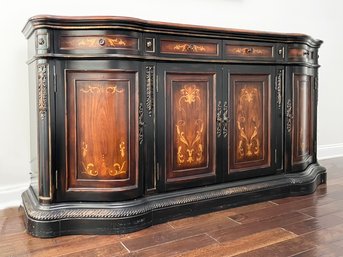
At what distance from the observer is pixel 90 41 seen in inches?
72.9

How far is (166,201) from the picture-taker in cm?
208

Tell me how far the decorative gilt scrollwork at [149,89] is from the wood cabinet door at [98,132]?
77 mm

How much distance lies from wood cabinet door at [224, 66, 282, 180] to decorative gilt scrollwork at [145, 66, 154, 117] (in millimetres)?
489

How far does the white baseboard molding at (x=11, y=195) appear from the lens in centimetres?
232

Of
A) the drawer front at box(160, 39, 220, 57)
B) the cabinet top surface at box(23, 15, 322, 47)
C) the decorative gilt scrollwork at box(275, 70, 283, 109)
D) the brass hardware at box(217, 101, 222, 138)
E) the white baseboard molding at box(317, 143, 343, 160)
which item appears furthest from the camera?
the white baseboard molding at box(317, 143, 343, 160)

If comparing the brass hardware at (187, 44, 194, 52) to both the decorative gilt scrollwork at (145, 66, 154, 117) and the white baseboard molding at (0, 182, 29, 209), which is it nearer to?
the decorative gilt scrollwork at (145, 66, 154, 117)

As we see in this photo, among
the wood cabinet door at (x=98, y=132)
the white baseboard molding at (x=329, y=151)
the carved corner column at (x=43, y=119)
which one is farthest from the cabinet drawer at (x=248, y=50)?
the white baseboard molding at (x=329, y=151)

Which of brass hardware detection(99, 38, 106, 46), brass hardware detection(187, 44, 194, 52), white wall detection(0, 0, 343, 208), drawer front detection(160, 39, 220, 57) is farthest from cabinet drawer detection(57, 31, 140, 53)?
white wall detection(0, 0, 343, 208)

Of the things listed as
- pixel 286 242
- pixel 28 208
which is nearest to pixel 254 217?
pixel 286 242

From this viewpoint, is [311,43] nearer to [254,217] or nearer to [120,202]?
[254,217]

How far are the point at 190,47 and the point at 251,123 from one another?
2.04 ft

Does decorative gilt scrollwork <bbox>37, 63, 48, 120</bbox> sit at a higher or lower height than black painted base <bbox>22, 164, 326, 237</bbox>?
higher

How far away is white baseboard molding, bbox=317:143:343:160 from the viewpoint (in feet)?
12.3

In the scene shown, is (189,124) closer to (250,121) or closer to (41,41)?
(250,121)
